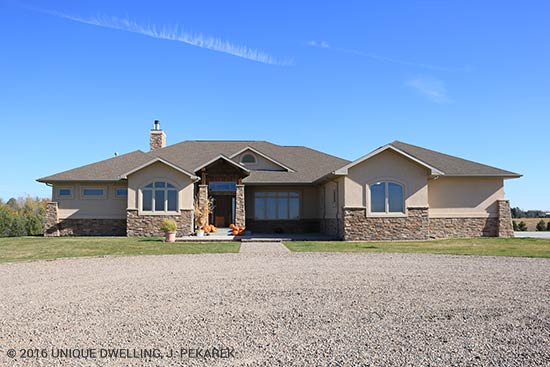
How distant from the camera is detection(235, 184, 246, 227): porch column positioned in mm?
24047

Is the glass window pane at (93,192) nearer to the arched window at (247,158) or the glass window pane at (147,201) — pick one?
the glass window pane at (147,201)

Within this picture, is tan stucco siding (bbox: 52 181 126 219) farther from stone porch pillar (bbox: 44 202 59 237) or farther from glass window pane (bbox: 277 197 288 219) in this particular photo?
glass window pane (bbox: 277 197 288 219)

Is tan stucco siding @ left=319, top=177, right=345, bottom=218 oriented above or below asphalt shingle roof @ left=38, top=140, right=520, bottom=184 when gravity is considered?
below

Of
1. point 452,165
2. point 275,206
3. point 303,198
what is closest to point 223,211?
point 275,206

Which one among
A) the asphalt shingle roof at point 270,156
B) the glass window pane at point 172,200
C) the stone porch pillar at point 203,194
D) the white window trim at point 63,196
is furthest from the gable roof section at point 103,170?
the stone porch pillar at point 203,194

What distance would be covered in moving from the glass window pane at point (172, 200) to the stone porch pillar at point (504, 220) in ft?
51.0

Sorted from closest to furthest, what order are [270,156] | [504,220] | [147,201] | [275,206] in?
1. [504,220]
2. [147,201]
3. [275,206]
4. [270,156]

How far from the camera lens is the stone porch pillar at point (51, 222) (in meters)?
23.8

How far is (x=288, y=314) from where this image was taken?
6332mm

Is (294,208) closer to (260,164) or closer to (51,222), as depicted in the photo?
(260,164)

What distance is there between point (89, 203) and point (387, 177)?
15099 millimetres

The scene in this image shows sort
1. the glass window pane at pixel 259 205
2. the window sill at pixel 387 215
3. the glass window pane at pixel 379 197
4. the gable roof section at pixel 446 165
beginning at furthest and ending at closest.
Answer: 1. the glass window pane at pixel 259 205
2. the glass window pane at pixel 379 197
3. the window sill at pixel 387 215
4. the gable roof section at pixel 446 165

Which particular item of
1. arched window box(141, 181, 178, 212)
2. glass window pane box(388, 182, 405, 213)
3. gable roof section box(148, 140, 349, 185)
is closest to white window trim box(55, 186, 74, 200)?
arched window box(141, 181, 178, 212)

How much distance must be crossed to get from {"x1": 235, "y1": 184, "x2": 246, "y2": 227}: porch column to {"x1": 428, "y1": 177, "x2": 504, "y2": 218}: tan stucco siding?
366 inches
